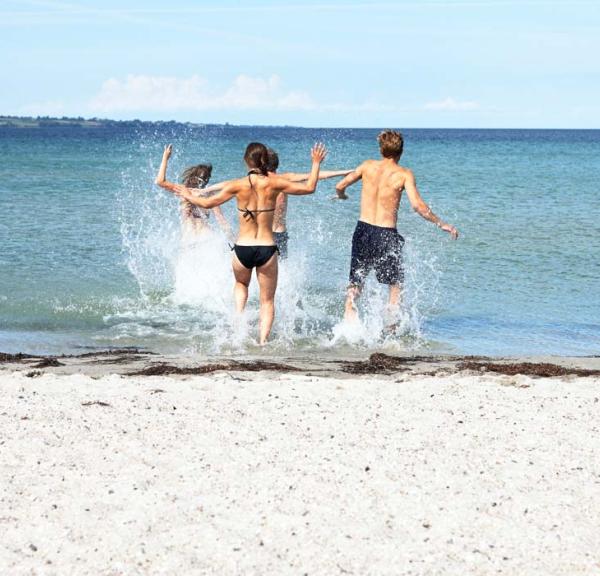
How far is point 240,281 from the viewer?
8703 mm

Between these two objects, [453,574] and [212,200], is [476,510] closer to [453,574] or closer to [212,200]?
[453,574]

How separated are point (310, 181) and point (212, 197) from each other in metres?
0.92

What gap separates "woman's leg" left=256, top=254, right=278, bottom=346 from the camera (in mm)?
8508

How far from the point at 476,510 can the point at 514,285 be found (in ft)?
30.8

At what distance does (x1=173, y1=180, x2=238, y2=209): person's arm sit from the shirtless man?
111cm

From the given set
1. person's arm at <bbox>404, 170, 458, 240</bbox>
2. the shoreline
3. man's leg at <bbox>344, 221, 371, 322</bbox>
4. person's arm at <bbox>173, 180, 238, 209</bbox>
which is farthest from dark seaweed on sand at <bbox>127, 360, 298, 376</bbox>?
person's arm at <bbox>404, 170, 458, 240</bbox>

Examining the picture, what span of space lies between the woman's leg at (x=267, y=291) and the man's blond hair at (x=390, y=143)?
1.41 meters

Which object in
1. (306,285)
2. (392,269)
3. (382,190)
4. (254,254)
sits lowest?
(306,285)

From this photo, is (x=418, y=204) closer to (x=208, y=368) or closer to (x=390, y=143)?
(x=390, y=143)

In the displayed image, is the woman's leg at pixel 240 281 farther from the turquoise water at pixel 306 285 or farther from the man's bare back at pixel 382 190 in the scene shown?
the man's bare back at pixel 382 190

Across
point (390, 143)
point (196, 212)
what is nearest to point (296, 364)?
point (390, 143)

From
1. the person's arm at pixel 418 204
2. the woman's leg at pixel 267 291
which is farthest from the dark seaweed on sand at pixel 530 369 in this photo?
the woman's leg at pixel 267 291

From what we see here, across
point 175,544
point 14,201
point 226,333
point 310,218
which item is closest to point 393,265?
point 226,333

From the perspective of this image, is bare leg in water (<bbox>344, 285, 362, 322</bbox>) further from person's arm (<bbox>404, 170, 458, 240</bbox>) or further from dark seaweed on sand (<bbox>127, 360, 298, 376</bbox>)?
dark seaweed on sand (<bbox>127, 360, 298, 376</bbox>)
